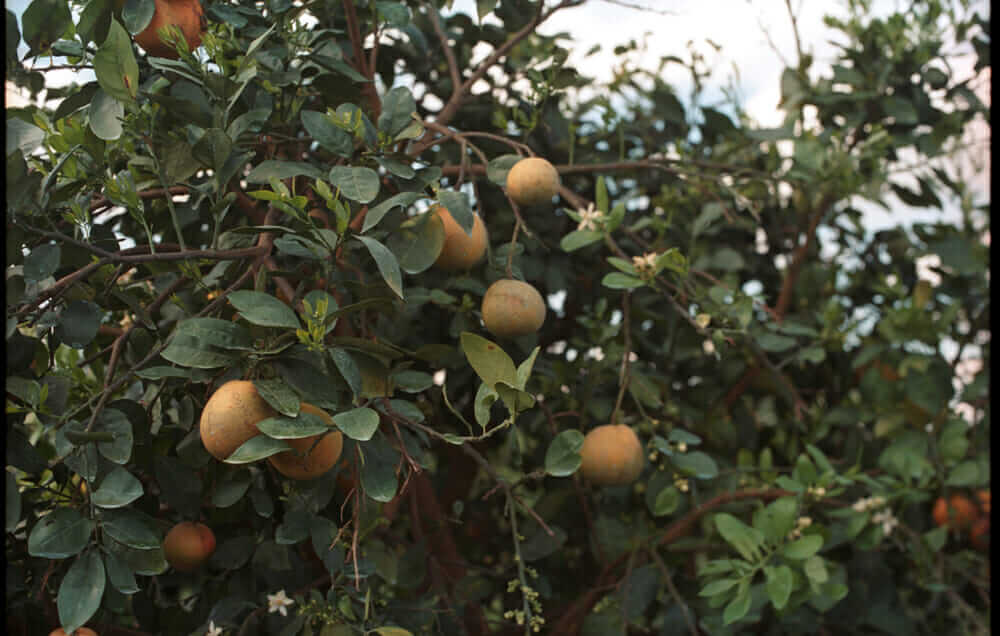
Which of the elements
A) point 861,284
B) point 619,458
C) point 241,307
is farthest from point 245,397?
point 861,284

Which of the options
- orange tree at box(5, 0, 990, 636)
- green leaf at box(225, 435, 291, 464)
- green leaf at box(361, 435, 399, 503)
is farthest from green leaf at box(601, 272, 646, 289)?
green leaf at box(225, 435, 291, 464)

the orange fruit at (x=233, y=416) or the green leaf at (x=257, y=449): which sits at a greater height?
the green leaf at (x=257, y=449)

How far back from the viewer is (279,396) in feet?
2.21

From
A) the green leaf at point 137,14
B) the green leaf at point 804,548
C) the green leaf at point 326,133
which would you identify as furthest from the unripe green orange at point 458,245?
the green leaf at point 804,548

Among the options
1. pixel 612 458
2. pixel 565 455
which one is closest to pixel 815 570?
pixel 612 458

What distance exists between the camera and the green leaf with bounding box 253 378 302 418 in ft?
2.17

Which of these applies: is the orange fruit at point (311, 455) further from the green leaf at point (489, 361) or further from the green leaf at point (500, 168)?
the green leaf at point (500, 168)

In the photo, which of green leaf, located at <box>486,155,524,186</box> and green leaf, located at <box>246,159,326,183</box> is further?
green leaf, located at <box>486,155,524,186</box>

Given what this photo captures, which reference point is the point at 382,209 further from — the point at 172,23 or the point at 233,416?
the point at 172,23

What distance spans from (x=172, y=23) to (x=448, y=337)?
0.63m

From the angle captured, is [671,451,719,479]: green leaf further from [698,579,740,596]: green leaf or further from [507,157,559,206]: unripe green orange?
[507,157,559,206]: unripe green orange

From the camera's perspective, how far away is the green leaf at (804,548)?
102cm

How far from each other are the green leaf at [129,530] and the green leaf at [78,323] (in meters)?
0.16

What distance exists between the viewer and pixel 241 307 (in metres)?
0.66
